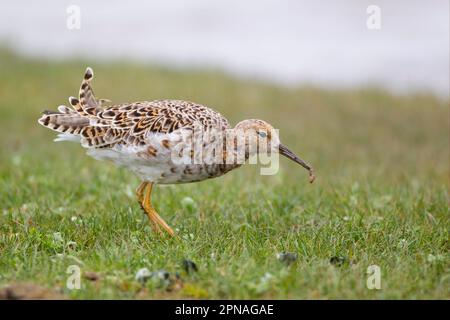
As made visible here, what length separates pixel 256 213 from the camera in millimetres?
7121

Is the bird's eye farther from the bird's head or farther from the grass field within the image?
the grass field

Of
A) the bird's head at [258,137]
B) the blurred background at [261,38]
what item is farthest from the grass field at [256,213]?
the blurred background at [261,38]

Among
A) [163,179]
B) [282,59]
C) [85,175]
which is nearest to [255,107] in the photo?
[282,59]

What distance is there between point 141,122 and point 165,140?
14.4 inches

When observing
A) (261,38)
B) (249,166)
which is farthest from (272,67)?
(249,166)

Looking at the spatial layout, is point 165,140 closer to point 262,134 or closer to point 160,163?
point 160,163

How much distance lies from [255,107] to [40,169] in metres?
5.16

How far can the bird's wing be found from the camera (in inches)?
259

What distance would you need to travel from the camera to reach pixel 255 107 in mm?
13078

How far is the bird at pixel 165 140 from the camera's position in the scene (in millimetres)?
6473

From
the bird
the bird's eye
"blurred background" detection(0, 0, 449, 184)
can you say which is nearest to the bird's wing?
the bird

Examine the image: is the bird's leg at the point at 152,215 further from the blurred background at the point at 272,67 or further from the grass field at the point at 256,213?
the blurred background at the point at 272,67

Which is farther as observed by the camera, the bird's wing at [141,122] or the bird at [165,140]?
the bird's wing at [141,122]

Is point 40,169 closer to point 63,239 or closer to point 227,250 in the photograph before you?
point 63,239
